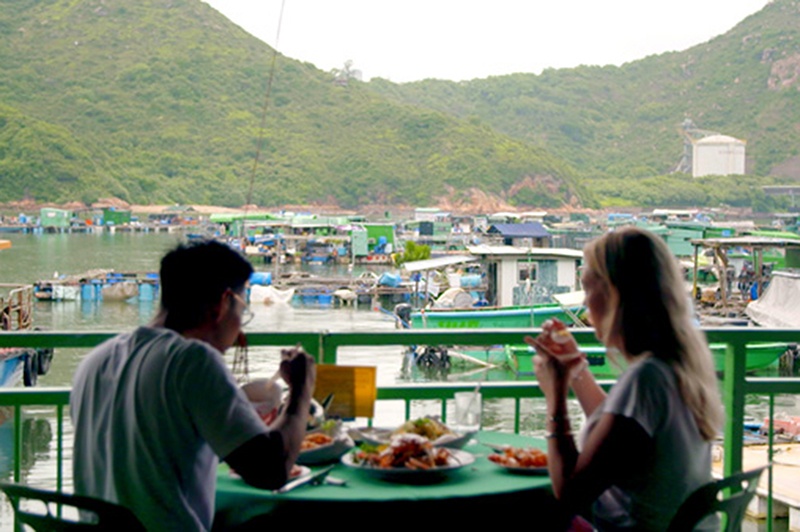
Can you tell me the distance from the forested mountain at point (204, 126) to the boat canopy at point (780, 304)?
7808 cm

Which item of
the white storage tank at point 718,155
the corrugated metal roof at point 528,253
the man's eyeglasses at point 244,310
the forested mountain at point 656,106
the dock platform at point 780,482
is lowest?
the dock platform at point 780,482

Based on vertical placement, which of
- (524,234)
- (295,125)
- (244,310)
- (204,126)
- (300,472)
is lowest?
(524,234)

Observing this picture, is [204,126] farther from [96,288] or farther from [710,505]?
[710,505]

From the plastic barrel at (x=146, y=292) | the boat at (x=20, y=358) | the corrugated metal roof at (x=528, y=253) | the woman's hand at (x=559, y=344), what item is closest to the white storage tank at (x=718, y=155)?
the plastic barrel at (x=146, y=292)

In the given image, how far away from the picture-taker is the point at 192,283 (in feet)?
6.57

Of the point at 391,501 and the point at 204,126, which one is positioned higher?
the point at 204,126

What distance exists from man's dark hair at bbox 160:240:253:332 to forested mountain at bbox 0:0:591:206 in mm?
96593

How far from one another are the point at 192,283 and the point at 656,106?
445ft

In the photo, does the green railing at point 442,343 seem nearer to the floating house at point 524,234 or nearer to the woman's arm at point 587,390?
the woman's arm at point 587,390

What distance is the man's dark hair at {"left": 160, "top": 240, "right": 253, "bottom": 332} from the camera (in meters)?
2.00

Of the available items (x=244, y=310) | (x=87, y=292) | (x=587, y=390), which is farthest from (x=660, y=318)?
(x=87, y=292)

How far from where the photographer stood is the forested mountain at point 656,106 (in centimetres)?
11481

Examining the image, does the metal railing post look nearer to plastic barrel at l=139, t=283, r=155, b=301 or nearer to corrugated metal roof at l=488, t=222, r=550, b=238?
corrugated metal roof at l=488, t=222, r=550, b=238

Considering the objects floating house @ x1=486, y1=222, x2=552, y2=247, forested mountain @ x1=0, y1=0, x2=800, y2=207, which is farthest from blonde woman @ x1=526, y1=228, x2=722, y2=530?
forested mountain @ x1=0, y1=0, x2=800, y2=207
